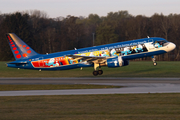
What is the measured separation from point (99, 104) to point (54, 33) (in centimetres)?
10460

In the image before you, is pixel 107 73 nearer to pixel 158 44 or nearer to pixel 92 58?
pixel 92 58

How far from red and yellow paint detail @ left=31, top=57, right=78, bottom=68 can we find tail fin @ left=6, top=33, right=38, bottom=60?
172cm

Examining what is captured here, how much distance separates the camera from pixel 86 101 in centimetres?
1877

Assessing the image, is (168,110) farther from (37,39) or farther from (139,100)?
(37,39)

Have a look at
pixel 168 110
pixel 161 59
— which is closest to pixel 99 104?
pixel 168 110

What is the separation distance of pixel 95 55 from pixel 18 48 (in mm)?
12241

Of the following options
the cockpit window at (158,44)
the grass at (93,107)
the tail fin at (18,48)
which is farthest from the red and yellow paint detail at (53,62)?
the grass at (93,107)

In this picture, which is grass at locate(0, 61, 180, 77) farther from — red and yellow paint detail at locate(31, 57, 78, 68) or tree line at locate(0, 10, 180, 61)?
tree line at locate(0, 10, 180, 61)

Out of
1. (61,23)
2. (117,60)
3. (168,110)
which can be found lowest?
(168,110)

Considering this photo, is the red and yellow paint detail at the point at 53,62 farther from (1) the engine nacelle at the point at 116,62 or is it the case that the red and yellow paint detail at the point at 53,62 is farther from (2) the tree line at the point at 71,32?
(2) the tree line at the point at 71,32

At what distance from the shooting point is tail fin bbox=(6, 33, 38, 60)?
4062 cm

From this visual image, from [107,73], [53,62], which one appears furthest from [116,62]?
[107,73]

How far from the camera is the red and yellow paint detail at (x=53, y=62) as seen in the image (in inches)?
1603

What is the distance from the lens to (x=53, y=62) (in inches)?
1620
